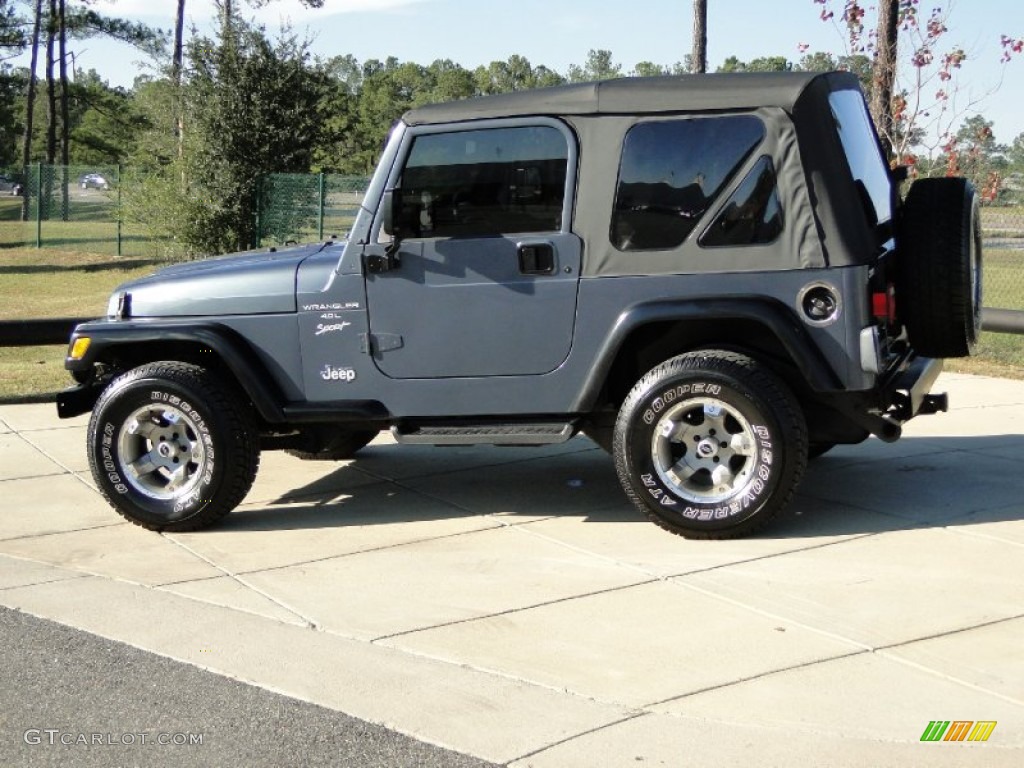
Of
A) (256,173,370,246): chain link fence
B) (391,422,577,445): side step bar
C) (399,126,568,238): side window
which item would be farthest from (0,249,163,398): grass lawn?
(399,126,568,238): side window

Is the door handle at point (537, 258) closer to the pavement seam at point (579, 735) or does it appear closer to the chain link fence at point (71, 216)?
the pavement seam at point (579, 735)

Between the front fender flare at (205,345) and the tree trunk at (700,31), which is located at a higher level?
the tree trunk at (700,31)

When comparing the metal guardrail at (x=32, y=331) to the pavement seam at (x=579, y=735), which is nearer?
the pavement seam at (x=579, y=735)

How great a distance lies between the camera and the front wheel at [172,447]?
22.4ft

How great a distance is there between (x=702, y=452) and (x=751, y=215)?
112cm

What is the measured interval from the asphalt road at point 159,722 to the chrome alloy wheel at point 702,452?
241 cm

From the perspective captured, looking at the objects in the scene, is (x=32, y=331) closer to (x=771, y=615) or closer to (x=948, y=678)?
(x=771, y=615)

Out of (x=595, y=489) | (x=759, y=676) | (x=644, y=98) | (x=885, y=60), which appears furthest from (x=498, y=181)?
(x=885, y=60)

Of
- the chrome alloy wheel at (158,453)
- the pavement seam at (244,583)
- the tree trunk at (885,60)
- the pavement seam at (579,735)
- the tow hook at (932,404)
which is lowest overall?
the pavement seam at (579,735)

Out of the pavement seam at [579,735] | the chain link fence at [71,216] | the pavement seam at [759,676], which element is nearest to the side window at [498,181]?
the pavement seam at [759,676]

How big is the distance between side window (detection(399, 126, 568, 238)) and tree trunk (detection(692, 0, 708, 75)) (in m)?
11.2

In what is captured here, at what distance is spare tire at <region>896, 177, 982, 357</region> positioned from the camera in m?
6.40

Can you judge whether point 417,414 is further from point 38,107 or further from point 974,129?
point 38,107

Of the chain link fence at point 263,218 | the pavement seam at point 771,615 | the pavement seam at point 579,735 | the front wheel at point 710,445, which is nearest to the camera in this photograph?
the pavement seam at point 579,735
